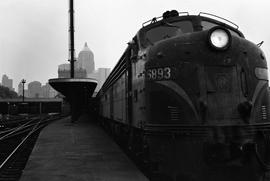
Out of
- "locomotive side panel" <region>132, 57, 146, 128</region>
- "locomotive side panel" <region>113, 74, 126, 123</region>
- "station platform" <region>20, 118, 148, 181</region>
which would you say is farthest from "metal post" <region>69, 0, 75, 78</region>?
"locomotive side panel" <region>132, 57, 146, 128</region>

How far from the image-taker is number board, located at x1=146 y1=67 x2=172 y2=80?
6.12 m

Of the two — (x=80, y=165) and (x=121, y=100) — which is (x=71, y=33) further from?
(x=80, y=165)

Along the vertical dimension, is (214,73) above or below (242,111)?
above

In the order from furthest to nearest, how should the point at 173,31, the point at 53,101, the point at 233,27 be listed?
the point at 53,101
the point at 233,27
the point at 173,31

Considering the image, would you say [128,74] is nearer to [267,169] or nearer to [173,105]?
[173,105]

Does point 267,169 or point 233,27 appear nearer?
point 267,169

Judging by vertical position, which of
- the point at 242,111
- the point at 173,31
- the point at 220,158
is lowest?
the point at 220,158

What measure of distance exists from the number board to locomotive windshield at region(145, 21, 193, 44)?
106 centimetres

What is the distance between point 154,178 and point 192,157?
1804 millimetres

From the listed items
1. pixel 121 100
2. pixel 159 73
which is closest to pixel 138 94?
pixel 159 73

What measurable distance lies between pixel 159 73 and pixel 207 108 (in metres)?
1.12

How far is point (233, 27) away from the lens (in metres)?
7.57

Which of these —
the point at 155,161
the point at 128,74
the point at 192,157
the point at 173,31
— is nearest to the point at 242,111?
the point at 192,157

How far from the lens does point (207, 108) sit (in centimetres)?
576
